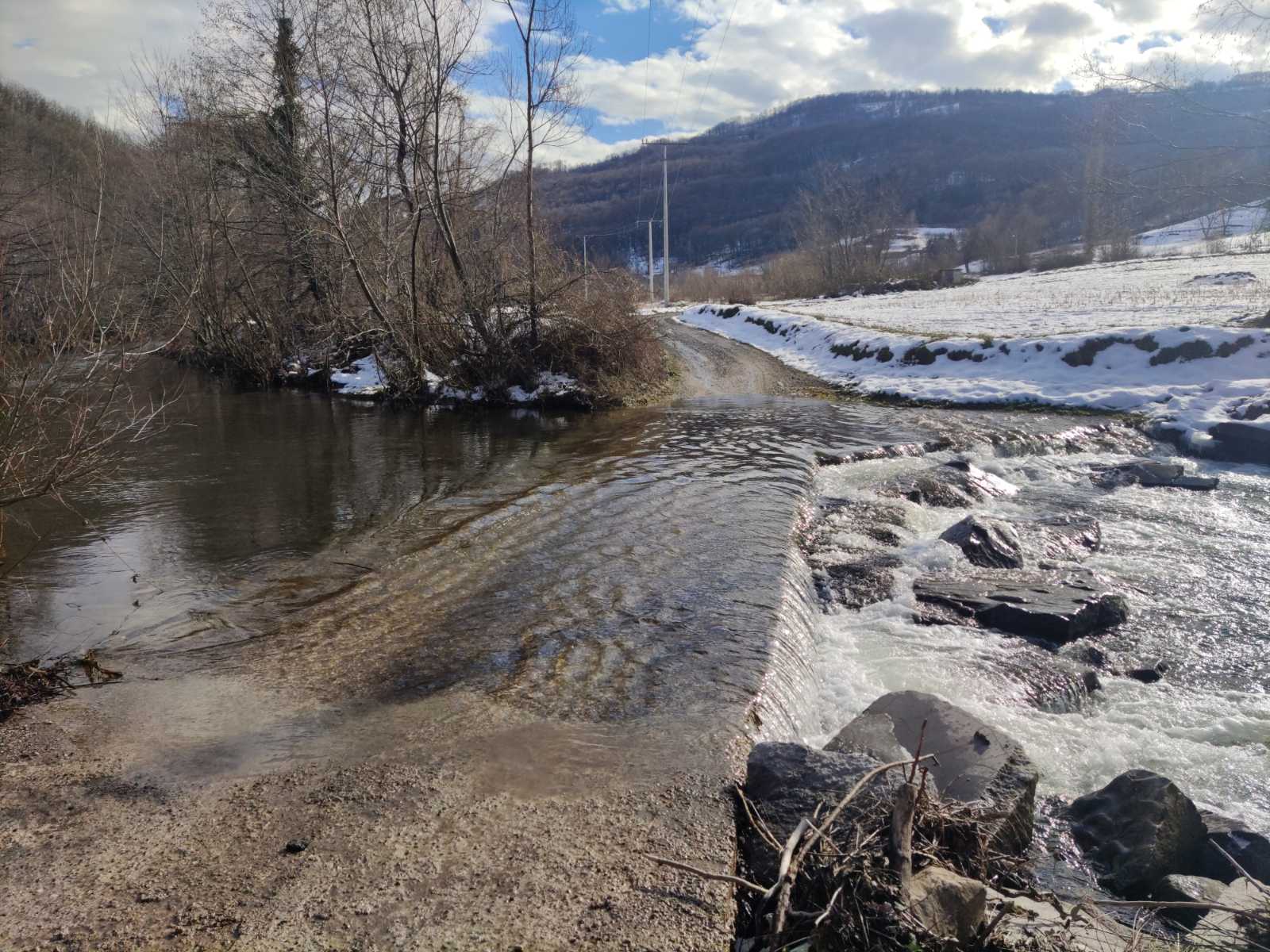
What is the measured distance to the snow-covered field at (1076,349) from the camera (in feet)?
49.0

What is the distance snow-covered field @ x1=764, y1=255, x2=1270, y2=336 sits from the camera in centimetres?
2078

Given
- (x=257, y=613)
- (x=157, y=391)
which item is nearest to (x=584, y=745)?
(x=257, y=613)

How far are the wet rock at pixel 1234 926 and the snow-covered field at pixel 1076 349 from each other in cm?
1206

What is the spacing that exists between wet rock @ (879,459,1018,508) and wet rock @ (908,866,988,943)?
7591mm

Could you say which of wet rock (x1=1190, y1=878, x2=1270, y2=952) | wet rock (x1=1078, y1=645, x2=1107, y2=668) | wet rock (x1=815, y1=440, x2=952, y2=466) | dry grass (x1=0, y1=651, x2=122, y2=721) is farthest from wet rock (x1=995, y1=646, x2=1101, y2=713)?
dry grass (x1=0, y1=651, x2=122, y2=721)

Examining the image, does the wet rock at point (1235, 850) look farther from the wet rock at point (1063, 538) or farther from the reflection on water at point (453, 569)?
the wet rock at point (1063, 538)

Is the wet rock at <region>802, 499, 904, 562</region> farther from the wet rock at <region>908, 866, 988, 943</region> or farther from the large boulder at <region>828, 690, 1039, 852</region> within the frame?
the wet rock at <region>908, 866, 988, 943</region>

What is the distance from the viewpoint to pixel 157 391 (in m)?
22.4

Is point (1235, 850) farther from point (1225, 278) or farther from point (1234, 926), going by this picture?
point (1225, 278)

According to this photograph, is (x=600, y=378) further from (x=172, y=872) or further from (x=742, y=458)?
(x=172, y=872)

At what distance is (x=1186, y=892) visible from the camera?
3.54 m

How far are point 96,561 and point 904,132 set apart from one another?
16487cm

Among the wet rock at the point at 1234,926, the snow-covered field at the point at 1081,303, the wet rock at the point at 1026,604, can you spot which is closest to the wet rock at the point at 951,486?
the wet rock at the point at 1026,604

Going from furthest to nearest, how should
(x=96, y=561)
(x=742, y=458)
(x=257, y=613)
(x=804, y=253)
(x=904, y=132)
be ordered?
(x=904, y=132)
(x=804, y=253)
(x=742, y=458)
(x=96, y=561)
(x=257, y=613)
